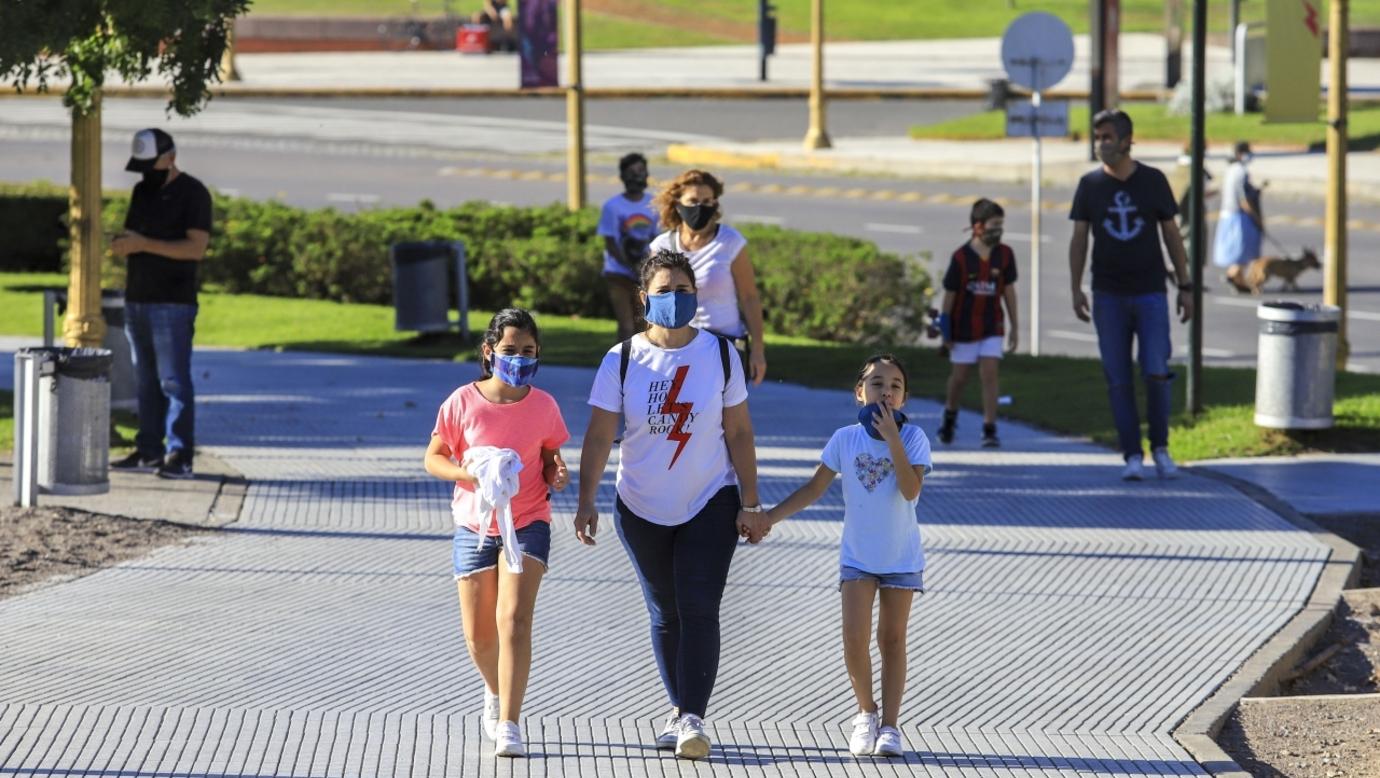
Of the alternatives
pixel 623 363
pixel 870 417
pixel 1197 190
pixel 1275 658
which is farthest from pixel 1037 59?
pixel 623 363

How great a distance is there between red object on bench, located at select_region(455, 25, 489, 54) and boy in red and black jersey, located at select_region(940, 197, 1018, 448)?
49.5 m

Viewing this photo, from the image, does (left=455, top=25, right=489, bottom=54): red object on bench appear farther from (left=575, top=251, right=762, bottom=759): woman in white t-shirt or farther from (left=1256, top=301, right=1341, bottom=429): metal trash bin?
(left=575, top=251, right=762, bottom=759): woman in white t-shirt

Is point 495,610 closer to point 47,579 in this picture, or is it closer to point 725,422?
point 725,422

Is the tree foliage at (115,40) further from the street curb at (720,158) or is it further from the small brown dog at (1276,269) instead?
the street curb at (720,158)

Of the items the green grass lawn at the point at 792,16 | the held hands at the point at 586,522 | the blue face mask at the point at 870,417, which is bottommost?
the held hands at the point at 586,522

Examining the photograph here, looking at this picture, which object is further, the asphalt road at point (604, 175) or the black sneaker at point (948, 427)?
the asphalt road at point (604, 175)

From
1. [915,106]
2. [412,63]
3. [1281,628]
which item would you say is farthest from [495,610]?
[412,63]

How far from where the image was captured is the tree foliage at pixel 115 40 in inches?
412

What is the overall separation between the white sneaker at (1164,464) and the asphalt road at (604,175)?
21.2ft

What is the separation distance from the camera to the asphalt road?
21609mm

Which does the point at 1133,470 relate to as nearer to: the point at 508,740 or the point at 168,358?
the point at 168,358

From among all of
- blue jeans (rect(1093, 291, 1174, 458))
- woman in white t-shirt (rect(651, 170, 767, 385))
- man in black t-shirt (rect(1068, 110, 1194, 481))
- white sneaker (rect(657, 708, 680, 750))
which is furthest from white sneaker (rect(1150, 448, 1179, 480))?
white sneaker (rect(657, 708, 680, 750))

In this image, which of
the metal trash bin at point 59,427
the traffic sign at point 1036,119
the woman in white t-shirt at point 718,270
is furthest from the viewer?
the traffic sign at point 1036,119

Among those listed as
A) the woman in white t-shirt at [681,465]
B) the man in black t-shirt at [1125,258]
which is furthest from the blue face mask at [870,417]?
the man in black t-shirt at [1125,258]
